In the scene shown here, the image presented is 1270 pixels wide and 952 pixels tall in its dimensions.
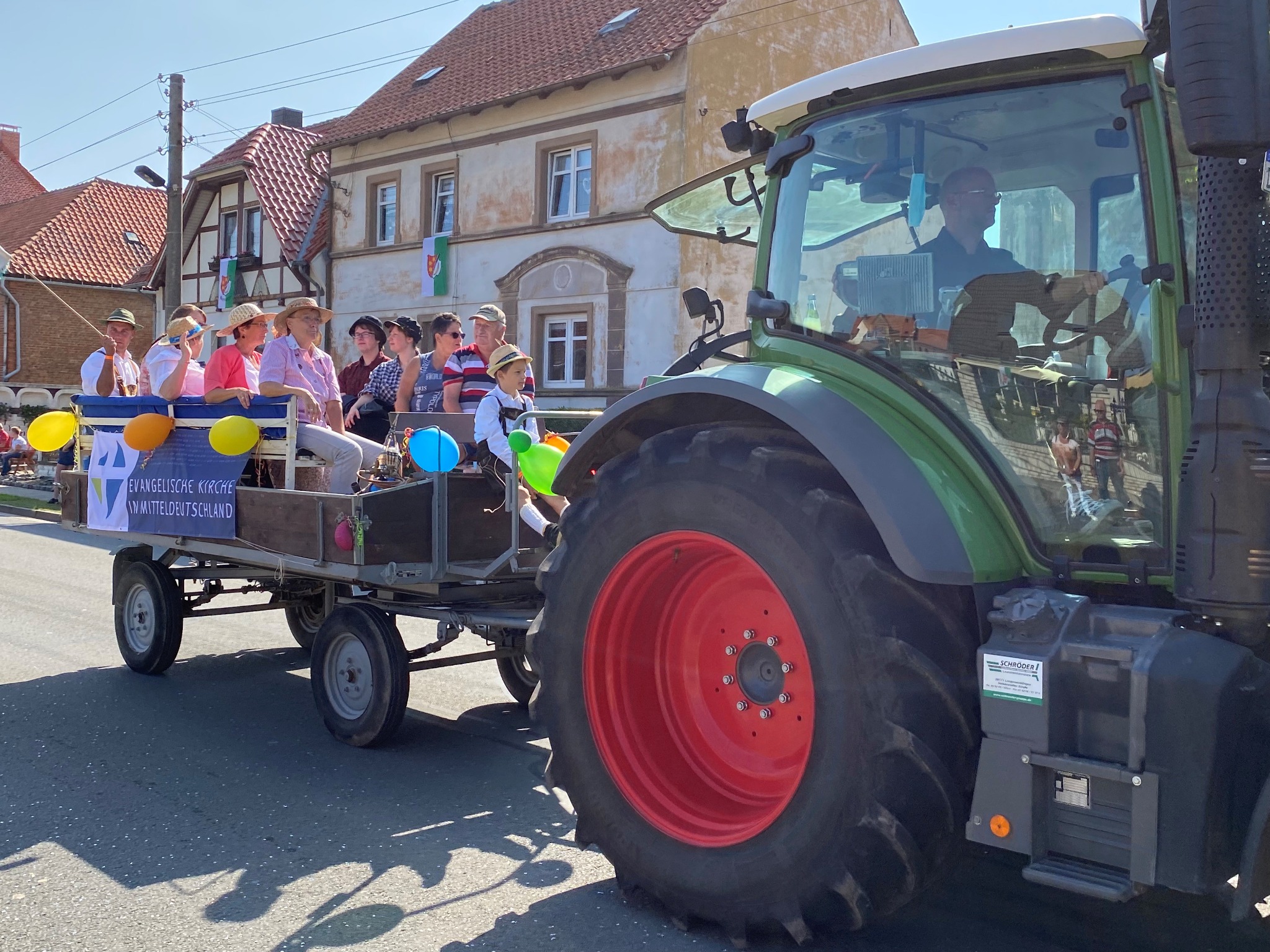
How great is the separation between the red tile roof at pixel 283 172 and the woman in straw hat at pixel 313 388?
20.2 m

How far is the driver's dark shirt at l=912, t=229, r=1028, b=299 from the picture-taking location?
3.19 metres

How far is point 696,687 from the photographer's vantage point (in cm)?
373

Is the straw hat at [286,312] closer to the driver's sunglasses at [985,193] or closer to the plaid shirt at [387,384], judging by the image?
the plaid shirt at [387,384]

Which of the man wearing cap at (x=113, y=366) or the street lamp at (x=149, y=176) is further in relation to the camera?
the street lamp at (x=149, y=176)

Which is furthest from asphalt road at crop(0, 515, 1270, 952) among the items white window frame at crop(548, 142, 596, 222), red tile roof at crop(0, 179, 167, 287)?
red tile roof at crop(0, 179, 167, 287)

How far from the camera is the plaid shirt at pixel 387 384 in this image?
7738mm

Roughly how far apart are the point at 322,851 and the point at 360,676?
4.83ft

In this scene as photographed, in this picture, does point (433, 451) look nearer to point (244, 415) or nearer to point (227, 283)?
point (244, 415)

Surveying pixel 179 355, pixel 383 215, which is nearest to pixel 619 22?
pixel 383 215

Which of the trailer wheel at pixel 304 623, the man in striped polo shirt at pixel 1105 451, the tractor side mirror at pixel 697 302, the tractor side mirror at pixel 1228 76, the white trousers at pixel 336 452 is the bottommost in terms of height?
the trailer wheel at pixel 304 623

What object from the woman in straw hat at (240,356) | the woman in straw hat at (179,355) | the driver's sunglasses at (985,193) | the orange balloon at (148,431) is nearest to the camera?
the driver's sunglasses at (985,193)

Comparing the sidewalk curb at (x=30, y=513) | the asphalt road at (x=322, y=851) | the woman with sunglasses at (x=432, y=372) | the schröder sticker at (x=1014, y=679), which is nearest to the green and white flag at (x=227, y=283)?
the sidewalk curb at (x=30, y=513)

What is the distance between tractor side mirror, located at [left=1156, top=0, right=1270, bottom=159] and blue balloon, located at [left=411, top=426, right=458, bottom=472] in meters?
3.48

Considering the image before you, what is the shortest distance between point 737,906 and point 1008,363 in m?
1.58
